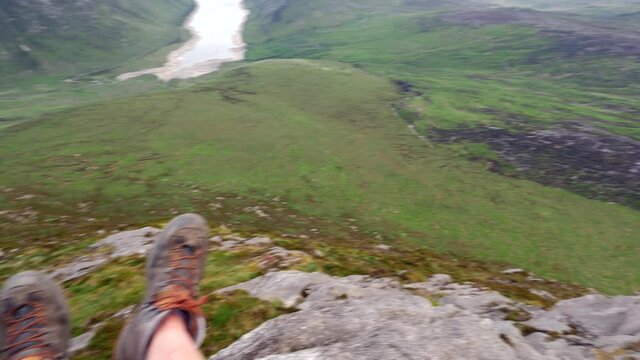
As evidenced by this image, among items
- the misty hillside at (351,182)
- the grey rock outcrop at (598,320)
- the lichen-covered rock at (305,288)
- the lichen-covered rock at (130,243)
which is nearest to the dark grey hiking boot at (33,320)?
the misty hillside at (351,182)

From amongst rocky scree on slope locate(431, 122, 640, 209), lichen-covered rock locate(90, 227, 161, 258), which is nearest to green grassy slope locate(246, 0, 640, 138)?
rocky scree on slope locate(431, 122, 640, 209)

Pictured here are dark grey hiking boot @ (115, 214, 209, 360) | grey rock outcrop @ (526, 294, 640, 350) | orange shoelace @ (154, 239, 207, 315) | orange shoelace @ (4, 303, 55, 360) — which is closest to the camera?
dark grey hiking boot @ (115, 214, 209, 360)

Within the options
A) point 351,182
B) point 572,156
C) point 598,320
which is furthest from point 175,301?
point 572,156

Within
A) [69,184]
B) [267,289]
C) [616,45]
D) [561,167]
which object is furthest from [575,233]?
[616,45]

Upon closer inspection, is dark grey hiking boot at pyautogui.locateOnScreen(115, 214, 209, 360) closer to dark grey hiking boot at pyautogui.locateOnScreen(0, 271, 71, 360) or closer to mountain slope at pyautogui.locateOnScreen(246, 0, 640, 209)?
dark grey hiking boot at pyautogui.locateOnScreen(0, 271, 71, 360)

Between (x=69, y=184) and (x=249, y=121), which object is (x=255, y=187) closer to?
(x=69, y=184)
